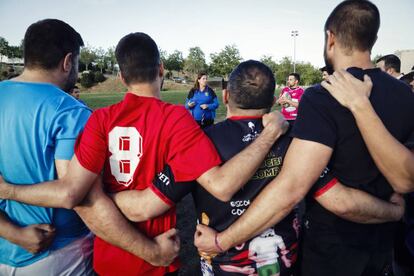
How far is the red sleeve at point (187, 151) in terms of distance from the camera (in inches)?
64.4

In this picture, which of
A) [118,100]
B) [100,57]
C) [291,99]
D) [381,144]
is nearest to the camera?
[381,144]

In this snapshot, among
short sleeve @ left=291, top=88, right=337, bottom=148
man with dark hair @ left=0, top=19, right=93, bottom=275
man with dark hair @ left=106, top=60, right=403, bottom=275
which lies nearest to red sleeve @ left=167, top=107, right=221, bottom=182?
man with dark hair @ left=106, top=60, right=403, bottom=275

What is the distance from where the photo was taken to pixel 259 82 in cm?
183

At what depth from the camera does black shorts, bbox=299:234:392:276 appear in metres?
1.83

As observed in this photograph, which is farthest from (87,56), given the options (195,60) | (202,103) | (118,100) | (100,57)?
(202,103)

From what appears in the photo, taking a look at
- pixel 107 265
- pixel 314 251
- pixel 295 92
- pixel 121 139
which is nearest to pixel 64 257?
pixel 107 265

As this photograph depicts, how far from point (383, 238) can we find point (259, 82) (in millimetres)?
1394

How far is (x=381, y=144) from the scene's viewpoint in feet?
4.89

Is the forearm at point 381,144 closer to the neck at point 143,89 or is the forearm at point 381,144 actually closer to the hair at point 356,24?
the hair at point 356,24

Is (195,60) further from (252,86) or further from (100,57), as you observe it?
(252,86)

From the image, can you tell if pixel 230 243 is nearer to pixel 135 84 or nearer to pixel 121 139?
pixel 121 139

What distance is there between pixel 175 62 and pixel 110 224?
96.6 m

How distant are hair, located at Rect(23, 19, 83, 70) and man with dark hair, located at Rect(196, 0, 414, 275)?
63.2 inches

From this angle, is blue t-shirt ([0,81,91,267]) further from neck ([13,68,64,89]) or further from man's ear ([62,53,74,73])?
man's ear ([62,53,74,73])
